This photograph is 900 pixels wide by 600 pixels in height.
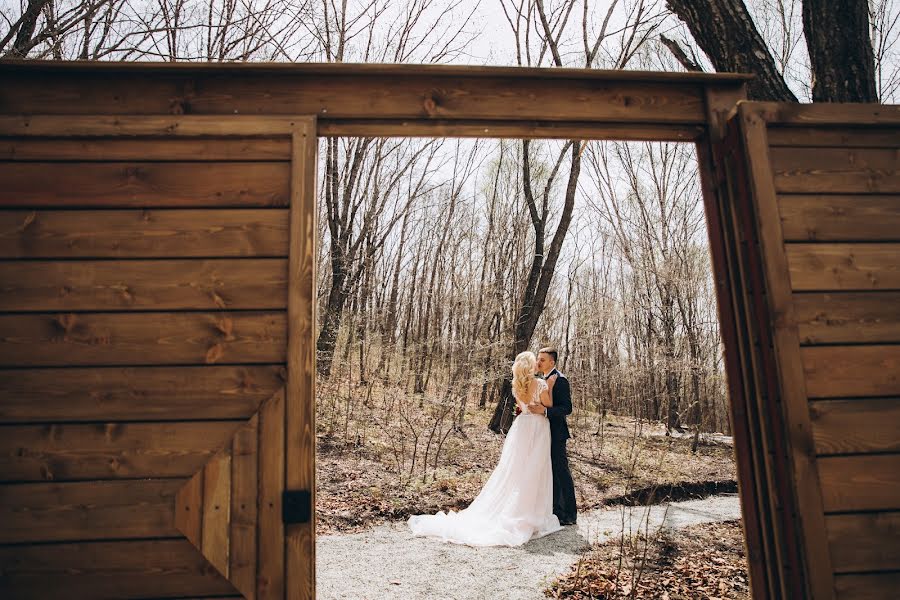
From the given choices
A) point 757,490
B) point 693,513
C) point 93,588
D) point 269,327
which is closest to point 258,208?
point 269,327

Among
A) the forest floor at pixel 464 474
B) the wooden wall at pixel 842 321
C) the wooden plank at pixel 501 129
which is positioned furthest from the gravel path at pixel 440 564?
the wooden plank at pixel 501 129

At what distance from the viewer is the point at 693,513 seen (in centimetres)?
610

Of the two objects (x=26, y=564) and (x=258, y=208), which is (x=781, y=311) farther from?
(x=26, y=564)

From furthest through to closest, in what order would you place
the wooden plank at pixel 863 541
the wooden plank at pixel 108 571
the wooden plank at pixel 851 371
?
the wooden plank at pixel 851 371 < the wooden plank at pixel 863 541 < the wooden plank at pixel 108 571

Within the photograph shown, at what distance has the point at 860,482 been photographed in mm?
2039

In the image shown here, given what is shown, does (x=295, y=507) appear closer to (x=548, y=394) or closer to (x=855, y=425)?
(x=855, y=425)

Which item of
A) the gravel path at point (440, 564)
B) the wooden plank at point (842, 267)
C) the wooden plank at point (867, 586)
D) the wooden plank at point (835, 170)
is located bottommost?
the gravel path at point (440, 564)

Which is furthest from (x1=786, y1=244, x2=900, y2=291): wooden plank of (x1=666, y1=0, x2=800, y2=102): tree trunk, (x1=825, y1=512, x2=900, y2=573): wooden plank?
(x1=666, y1=0, x2=800, y2=102): tree trunk

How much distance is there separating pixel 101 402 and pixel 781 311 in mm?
2963

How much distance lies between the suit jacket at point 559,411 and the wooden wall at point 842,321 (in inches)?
138

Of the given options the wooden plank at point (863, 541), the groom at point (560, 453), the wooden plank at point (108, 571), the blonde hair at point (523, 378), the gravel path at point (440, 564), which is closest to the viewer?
the wooden plank at point (108, 571)

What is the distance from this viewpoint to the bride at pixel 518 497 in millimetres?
5012

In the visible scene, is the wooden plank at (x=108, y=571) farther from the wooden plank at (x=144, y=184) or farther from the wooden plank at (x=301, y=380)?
the wooden plank at (x=144, y=184)

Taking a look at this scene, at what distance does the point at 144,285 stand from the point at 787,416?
2844 mm
